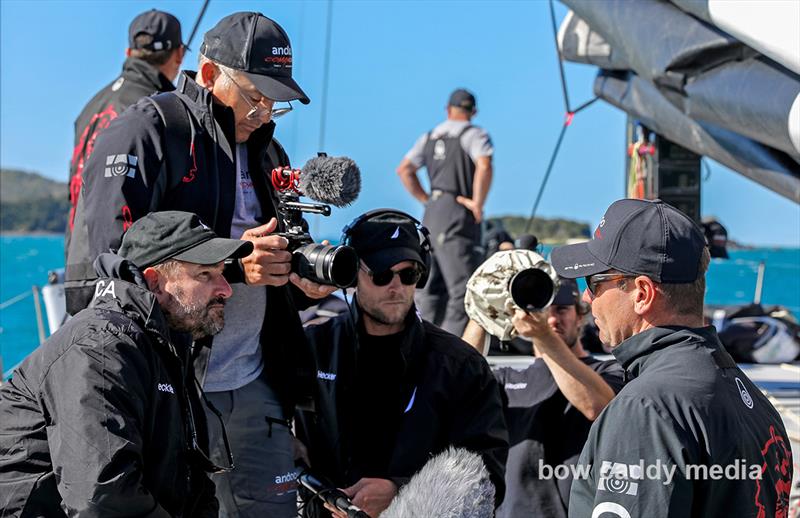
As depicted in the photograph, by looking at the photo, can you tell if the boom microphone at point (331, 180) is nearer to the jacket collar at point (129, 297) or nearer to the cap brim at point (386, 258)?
the cap brim at point (386, 258)

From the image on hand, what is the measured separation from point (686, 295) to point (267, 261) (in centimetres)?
106

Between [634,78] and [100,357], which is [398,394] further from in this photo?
[634,78]

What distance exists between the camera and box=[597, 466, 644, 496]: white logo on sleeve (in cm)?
165

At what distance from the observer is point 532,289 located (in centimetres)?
283

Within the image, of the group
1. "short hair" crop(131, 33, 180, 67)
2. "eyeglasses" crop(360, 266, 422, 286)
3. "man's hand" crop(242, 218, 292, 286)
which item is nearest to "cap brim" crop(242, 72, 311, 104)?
"man's hand" crop(242, 218, 292, 286)

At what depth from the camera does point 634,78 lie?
5.98 meters

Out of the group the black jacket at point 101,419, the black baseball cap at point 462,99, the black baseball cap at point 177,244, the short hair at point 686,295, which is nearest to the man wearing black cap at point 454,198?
the black baseball cap at point 462,99

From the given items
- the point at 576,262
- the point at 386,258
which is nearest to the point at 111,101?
the point at 386,258

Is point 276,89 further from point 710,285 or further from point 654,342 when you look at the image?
point 710,285

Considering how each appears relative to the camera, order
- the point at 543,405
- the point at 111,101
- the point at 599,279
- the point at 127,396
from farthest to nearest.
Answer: the point at 111,101 → the point at 543,405 → the point at 127,396 → the point at 599,279

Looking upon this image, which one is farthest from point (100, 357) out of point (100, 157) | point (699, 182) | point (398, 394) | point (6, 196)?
point (6, 196)

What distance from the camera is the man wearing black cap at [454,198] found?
245 inches

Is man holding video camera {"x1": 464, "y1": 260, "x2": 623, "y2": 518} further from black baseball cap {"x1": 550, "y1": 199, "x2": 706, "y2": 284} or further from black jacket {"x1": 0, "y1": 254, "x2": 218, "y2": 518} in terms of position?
black jacket {"x1": 0, "y1": 254, "x2": 218, "y2": 518}

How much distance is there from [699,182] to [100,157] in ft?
15.6
